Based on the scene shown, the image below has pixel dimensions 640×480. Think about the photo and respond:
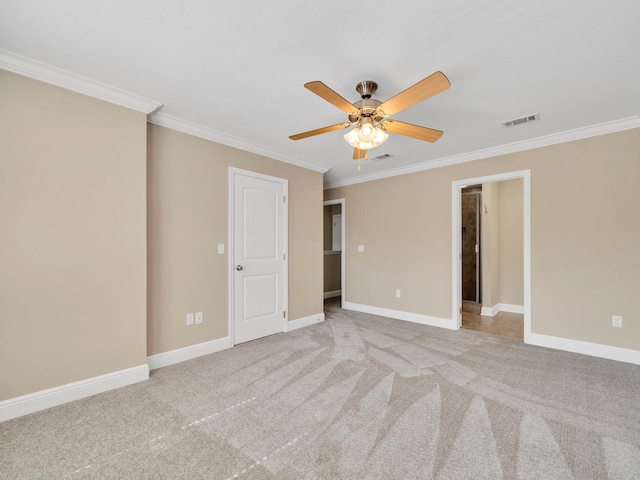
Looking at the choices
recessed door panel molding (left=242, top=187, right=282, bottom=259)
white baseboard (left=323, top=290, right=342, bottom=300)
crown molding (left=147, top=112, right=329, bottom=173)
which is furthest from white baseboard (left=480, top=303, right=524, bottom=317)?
crown molding (left=147, top=112, right=329, bottom=173)

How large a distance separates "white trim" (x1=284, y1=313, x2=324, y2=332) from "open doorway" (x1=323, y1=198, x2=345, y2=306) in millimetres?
1530

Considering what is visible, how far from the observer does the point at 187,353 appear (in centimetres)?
307

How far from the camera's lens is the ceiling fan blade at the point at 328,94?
172cm

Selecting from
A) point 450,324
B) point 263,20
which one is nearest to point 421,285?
point 450,324

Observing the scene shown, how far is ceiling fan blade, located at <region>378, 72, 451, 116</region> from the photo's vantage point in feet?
5.44

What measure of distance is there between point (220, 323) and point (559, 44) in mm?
3789

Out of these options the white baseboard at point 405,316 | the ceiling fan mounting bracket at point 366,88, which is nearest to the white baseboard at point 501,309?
the white baseboard at point 405,316

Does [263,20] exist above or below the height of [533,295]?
above

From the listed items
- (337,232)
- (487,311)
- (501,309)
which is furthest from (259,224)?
(501,309)

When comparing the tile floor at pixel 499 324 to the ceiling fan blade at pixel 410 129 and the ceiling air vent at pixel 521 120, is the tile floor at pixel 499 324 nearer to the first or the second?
the ceiling air vent at pixel 521 120

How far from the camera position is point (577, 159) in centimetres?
328

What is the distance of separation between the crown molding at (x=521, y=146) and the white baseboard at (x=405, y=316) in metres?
2.28

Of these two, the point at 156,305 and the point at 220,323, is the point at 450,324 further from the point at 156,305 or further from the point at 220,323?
the point at 156,305

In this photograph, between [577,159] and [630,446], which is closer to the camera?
[630,446]
